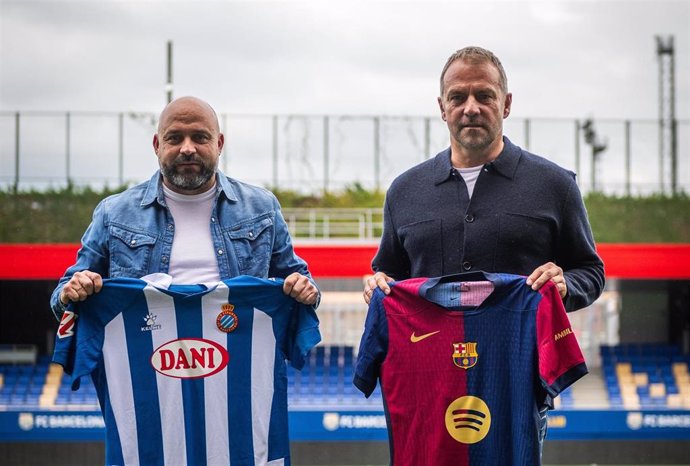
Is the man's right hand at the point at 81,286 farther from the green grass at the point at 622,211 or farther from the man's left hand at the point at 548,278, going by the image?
the green grass at the point at 622,211

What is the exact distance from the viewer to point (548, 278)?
2318mm

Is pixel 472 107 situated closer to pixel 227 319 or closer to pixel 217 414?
pixel 227 319

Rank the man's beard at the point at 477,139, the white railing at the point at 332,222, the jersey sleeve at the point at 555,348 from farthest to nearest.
A: the white railing at the point at 332,222 → the man's beard at the point at 477,139 → the jersey sleeve at the point at 555,348

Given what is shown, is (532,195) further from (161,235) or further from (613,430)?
(613,430)

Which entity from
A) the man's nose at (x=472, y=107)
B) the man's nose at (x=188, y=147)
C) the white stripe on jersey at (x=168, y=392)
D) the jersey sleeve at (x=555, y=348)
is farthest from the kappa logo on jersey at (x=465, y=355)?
the man's nose at (x=188, y=147)

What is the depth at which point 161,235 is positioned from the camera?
2.51 m

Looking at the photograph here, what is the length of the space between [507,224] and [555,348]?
1.27 feet

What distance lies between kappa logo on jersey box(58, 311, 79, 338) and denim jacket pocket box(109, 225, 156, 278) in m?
0.18

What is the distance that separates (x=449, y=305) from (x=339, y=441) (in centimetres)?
729

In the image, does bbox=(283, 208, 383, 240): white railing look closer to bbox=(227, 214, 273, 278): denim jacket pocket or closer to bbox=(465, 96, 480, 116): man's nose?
bbox=(227, 214, 273, 278): denim jacket pocket

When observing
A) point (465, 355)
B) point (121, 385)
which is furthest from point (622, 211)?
point (121, 385)

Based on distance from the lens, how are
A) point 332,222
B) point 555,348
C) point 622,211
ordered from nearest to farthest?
point 555,348
point 332,222
point 622,211

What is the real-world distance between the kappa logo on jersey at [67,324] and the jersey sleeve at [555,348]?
1.40 m

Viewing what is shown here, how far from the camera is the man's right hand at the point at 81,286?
95.6 inches
